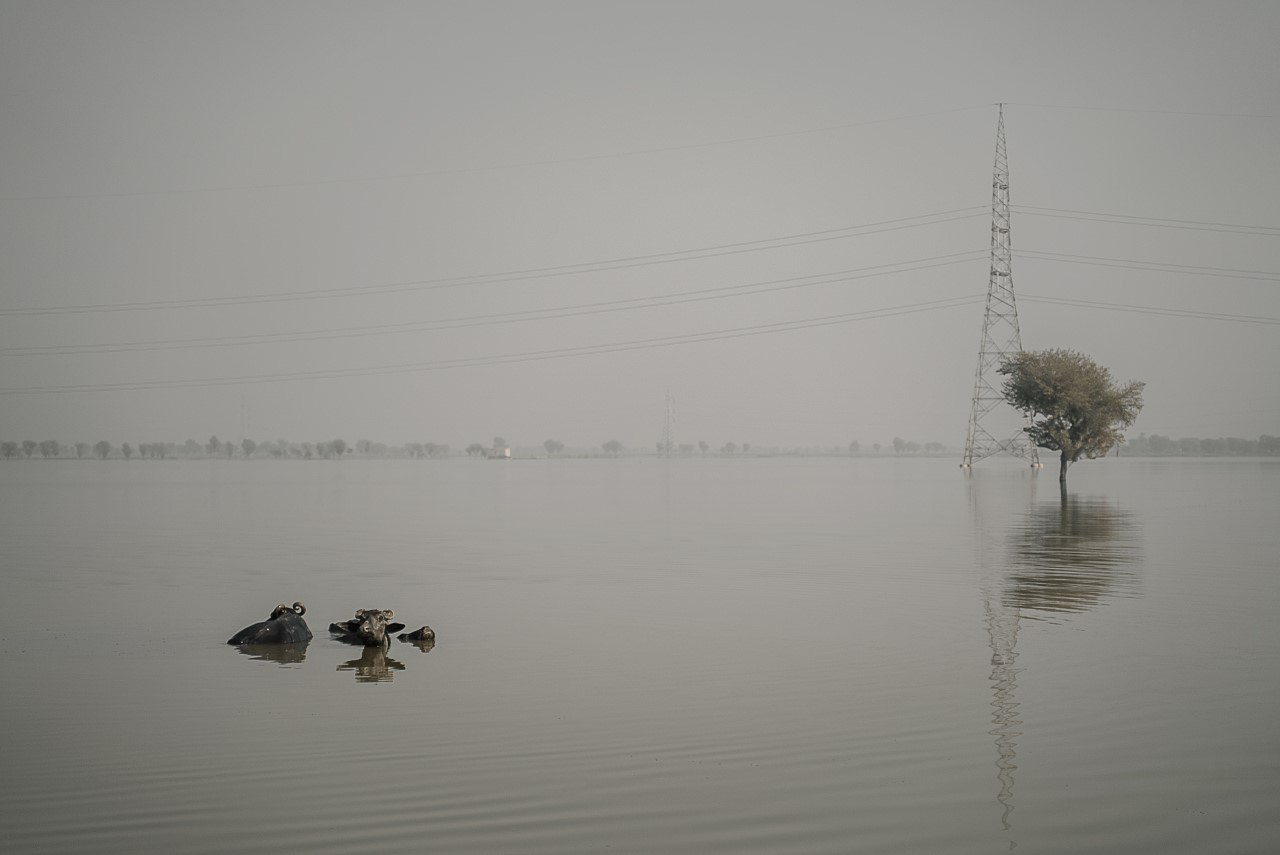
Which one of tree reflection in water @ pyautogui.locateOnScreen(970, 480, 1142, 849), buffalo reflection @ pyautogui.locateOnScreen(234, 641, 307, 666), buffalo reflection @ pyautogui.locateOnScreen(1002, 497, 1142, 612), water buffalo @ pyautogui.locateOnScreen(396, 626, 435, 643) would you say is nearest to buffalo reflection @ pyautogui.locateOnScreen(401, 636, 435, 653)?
water buffalo @ pyautogui.locateOnScreen(396, 626, 435, 643)

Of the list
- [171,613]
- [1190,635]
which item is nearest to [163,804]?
[171,613]

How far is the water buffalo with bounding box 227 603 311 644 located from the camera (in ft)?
60.5

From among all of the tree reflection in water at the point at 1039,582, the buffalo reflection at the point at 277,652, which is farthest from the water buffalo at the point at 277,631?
the tree reflection in water at the point at 1039,582

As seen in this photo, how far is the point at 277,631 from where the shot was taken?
1850 centimetres

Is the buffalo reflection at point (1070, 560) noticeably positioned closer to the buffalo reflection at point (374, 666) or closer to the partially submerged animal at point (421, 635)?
the partially submerged animal at point (421, 635)

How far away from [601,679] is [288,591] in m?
13.2

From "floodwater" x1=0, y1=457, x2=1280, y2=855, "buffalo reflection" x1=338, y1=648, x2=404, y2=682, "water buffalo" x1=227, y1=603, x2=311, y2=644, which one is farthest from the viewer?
"water buffalo" x1=227, y1=603, x2=311, y2=644

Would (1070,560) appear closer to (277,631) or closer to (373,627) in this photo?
(373,627)

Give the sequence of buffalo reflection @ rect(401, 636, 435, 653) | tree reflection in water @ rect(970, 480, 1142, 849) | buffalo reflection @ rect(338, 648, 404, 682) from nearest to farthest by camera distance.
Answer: tree reflection in water @ rect(970, 480, 1142, 849)
buffalo reflection @ rect(338, 648, 404, 682)
buffalo reflection @ rect(401, 636, 435, 653)

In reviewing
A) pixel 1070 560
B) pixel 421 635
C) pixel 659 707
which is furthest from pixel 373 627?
pixel 1070 560

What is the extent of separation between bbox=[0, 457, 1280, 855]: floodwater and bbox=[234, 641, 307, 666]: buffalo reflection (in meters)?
0.18

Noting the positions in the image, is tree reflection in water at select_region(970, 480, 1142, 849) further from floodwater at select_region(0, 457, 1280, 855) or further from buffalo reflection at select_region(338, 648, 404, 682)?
buffalo reflection at select_region(338, 648, 404, 682)

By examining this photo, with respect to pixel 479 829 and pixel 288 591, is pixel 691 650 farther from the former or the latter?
pixel 288 591

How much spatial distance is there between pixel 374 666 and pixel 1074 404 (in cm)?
7042
